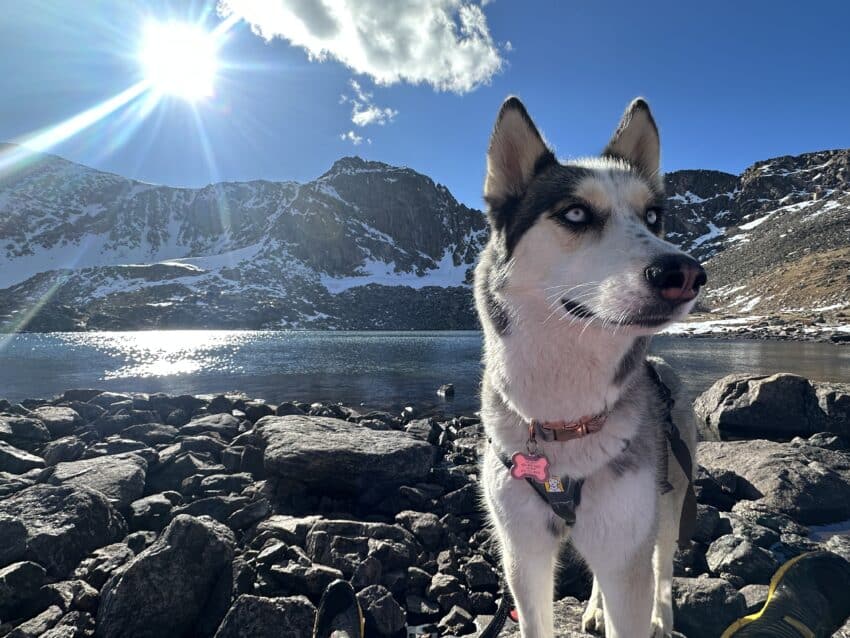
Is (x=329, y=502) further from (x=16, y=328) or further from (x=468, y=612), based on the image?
(x=16, y=328)

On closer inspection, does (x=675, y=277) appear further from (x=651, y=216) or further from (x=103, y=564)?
(x=103, y=564)

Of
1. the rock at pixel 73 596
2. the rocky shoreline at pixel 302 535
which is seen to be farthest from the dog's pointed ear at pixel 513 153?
the rock at pixel 73 596

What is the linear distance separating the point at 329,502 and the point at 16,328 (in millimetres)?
204791

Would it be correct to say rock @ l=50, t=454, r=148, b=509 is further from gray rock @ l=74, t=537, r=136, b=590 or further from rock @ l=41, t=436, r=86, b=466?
rock @ l=41, t=436, r=86, b=466

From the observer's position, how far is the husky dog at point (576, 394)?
305 centimetres

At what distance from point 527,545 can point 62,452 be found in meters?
13.6

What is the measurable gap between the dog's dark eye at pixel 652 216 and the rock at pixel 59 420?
19201mm

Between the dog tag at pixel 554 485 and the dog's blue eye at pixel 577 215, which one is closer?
the dog tag at pixel 554 485

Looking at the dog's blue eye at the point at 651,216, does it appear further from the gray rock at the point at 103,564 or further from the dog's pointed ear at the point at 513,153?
the gray rock at the point at 103,564

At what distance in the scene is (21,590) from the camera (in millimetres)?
5156

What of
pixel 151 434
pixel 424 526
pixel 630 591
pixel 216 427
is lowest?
pixel 216 427

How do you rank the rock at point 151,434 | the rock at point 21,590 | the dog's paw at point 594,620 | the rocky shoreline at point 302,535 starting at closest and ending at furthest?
the dog's paw at point 594,620 < the rocky shoreline at point 302,535 < the rock at point 21,590 < the rock at point 151,434

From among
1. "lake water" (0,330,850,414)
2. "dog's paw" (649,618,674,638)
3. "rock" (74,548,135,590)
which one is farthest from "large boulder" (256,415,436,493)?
"lake water" (0,330,850,414)

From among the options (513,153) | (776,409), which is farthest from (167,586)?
(776,409)
